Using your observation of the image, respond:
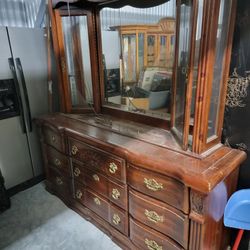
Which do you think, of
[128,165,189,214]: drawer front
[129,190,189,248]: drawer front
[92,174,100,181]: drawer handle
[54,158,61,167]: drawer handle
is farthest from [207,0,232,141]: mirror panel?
[54,158,61,167]: drawer handle

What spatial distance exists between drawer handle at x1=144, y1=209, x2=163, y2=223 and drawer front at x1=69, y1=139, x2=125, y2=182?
0.80ft

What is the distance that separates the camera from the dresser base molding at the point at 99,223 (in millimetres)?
1581

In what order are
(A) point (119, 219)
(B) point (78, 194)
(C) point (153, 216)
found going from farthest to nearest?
(B) point (78, 194) < (A) point (119, 219) < (C) point (153, 216)

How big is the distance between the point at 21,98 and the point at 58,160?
2.41ft

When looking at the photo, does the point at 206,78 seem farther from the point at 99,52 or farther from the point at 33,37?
the point at 33,37

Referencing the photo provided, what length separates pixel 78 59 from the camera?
6.63 ft

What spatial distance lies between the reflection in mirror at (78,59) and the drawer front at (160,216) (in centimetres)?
105

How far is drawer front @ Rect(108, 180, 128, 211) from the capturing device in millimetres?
1438

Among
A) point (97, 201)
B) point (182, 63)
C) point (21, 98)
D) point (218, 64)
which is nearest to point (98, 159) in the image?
point (97, 201)

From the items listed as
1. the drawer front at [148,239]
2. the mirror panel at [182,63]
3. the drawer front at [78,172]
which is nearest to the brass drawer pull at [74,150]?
the drawer front at [78,172]

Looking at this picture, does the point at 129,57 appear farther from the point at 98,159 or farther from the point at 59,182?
the point at 59,182

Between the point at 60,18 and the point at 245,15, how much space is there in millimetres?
1425

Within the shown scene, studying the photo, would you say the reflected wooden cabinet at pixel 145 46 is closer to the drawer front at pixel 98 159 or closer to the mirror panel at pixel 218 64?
the mirror panel at pixel 218 64

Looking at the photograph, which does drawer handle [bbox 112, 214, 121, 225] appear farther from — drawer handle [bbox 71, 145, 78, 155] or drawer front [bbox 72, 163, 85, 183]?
drawer handle [bbox 71, 145, 78, 155]
